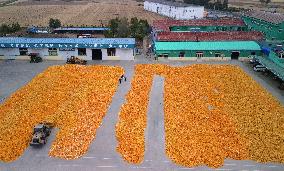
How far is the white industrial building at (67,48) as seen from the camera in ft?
167

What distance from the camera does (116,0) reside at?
110438 millimetres

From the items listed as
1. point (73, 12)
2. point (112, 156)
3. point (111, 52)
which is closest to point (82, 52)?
point (111, 52)

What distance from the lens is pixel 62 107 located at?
36.3 meters

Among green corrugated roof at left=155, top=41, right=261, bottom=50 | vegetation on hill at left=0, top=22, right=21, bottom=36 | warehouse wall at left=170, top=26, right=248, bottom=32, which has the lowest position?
green corrugated roof at left=155, top=41, right=261, bottom=50

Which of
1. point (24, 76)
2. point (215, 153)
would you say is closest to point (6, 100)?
point (24, 76)

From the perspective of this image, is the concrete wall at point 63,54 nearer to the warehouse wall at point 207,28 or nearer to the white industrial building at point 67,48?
the white industrial building at point 67,48

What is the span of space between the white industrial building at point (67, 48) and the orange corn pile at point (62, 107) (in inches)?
152

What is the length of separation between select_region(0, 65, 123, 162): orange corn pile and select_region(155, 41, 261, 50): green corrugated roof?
30.3 ft

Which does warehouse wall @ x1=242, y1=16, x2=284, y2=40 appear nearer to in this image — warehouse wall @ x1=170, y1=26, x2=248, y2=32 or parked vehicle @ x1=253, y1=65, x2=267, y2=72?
warehouse wall @ x1=170, y1=26, x2=248, y2=32

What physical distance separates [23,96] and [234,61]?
31.1 meters

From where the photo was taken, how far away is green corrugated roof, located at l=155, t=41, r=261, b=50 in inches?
2064

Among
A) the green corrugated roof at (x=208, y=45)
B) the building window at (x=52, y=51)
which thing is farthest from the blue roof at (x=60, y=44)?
A: the green corrugated roof at (x=208, y=45)

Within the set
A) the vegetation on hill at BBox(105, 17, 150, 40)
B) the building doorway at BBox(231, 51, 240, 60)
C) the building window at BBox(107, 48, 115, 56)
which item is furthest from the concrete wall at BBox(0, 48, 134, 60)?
the building doorway at BBox(231, 51, 240, 60)

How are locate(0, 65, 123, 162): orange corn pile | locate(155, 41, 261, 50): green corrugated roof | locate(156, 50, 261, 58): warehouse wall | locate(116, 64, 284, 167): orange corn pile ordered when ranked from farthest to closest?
locate(155, 41, 261, 50): green corrugated roof, locate(156, 50, 261, 58): warehouse wall, locate(0, 65, 123, 162): orange corn pile, locate(116, 64, 284, 167): orange corn pile
